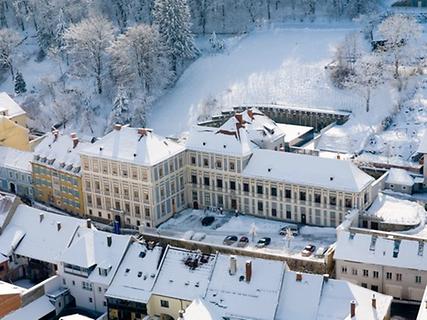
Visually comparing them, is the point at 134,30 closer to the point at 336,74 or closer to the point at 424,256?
the point at 336,74

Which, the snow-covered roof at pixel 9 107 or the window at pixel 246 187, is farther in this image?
the snow-covered roof at pixel 9 107

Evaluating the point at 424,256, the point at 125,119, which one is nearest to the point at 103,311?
the point at 424,256

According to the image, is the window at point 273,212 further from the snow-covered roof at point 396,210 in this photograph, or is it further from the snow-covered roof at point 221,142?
the snow-covered roof at point 396,210

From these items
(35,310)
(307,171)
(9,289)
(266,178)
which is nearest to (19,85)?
(266,178)

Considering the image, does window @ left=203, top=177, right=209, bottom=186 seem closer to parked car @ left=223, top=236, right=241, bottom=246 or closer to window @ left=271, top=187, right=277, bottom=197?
window @ left=271, top=187, right=277, bottom=197

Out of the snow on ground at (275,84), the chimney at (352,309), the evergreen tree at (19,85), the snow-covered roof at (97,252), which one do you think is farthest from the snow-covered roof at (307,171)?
the evergreen tree at (19,85)
